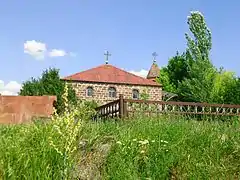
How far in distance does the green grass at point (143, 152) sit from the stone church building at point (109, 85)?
3206 centimetres

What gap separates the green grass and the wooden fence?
3.23 meters

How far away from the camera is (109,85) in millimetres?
39906

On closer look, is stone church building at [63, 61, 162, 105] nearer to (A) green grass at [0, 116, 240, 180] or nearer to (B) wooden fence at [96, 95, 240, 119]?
(B) wooden fence at [96, 95, 240, 119]

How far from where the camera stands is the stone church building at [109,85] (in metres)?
39.1

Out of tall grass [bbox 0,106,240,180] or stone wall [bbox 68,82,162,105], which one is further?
stone wall [bbox 68,82,162,105]

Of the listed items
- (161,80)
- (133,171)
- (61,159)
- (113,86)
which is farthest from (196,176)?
(161,80)

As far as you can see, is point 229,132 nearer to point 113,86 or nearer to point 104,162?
point 104,162

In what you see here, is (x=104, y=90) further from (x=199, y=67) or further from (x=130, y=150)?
(x=130, y=150)

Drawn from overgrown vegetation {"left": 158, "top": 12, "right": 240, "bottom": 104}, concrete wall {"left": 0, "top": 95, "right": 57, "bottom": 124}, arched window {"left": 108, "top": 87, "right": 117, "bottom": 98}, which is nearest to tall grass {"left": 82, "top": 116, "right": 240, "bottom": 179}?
concrete wall {"left": 0, "top": 95, "right": 57, "bottom": 124}

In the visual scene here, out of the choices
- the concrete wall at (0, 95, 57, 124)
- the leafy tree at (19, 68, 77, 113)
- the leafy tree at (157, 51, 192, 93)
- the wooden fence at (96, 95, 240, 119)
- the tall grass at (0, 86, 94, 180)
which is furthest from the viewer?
the leafy tree at (157, 51, 192, 93)

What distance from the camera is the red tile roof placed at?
3969 centimetres

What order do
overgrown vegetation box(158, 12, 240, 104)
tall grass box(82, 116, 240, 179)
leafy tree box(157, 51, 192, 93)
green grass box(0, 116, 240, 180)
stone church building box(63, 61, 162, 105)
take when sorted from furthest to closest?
leafy tree box(157, 51, 192, 93) → stone church building box(63, 61, 162, 105) → overgrown vegetation box(158, 12, 240, 104) → tall grass box(82, 116, 240, 179) → green grass box(0, 116, 240, 180)

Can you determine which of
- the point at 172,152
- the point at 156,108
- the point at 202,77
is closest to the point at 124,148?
the point at 172,152

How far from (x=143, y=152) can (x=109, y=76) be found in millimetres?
35144
